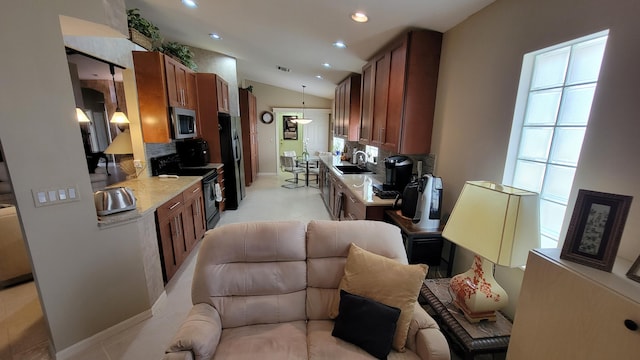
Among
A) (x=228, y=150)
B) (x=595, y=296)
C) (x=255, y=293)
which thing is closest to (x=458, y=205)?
(x=595, y=296)

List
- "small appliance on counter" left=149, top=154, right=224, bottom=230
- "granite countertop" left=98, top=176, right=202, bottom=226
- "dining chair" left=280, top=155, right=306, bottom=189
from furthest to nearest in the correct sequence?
1. "dining chair" left=280, top=155, right=306, bottom=189
2. "small appliance on counter" left=149, top=154, right=224, bottom=230
3. "granite countertop" left=98, top=176, right=202, bottom=226

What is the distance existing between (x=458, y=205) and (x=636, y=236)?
0.67 metres

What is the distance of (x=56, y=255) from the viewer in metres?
1.64

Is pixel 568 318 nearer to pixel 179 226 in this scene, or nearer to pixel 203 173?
pixel 179 226

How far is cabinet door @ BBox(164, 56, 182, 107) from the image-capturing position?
3033 mm

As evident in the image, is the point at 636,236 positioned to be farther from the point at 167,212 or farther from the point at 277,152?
the point at 277,152

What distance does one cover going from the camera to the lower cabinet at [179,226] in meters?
2.41

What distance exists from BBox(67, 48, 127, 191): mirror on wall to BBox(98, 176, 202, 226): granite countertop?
0.23 meters

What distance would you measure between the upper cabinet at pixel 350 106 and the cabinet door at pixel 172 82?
2707mm

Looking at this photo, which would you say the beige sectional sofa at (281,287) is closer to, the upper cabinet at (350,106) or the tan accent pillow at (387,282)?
the tan accent pillow at (387,282)

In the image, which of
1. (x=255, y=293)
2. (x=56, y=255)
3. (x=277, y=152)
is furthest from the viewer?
(x=277, y=152)

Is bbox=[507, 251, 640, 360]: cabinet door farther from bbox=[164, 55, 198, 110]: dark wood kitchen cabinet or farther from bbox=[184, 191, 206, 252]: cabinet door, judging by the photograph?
bbox=[164, 55, 198, 110]: dark wood kitchen cabinet

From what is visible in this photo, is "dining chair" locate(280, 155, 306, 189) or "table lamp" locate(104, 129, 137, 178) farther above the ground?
"table lamp" locate(104, 129, 137, 178)

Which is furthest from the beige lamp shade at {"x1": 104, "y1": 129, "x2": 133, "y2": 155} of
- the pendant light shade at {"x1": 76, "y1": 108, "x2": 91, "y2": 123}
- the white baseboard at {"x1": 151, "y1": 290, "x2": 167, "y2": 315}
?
the white baseboard at {"x1": 151, "y1": 290, "x2": 167, "y2": 315}
